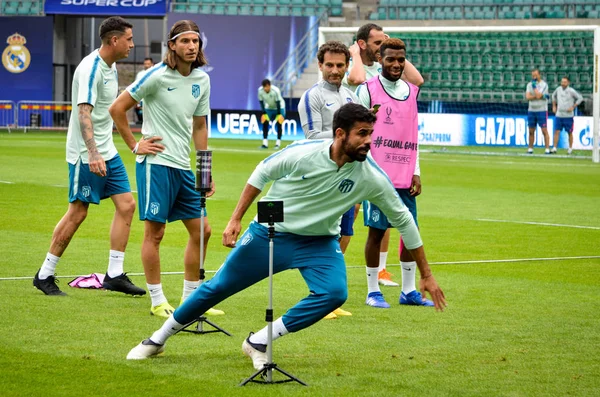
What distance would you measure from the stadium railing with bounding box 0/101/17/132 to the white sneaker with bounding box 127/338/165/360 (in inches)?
1558

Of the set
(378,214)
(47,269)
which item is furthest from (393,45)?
(47,269)

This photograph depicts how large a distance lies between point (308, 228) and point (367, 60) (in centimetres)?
364

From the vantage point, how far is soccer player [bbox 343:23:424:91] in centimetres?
960

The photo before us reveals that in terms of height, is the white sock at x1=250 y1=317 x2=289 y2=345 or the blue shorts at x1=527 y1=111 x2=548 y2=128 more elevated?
the blue shorts at x1=527 y1=111 x2=548 y2=128

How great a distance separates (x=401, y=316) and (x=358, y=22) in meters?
34.3

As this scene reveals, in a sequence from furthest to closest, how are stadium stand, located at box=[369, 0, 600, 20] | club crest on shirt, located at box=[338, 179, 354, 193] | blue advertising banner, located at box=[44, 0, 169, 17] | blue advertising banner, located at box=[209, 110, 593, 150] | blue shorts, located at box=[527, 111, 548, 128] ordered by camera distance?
blue advertising banner, located at box=[44, 0, 169, 17]
stadium stand, located at box=[369, 0, 600, 20]
blue advertising banner, located at box=[209, 110, 593, 150]
blue shorts, located at box=[527, 111, 548, 128]
club crest on shirt, located at box=[338, 179, 354, 193]

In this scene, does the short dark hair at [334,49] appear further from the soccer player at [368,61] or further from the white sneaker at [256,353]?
the white sneaker at [256,353]

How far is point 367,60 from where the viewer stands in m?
9.79

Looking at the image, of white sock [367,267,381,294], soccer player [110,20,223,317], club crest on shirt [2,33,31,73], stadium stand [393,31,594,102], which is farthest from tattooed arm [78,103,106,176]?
club crest on shirt [2,33,31,73]

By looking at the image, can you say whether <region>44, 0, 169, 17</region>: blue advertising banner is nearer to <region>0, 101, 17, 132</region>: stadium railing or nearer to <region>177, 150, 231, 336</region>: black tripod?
<region>0, 101, 17, 132</region>: stadium railing

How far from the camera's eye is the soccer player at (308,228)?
20.7 feet

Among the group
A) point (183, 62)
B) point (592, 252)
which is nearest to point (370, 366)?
point (183, 62)

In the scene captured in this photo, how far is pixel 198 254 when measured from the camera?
8.41 m

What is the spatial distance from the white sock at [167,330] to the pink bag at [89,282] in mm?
2925
